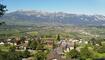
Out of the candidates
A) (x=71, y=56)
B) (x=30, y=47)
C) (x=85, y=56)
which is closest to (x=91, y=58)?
(x=85, y=56)

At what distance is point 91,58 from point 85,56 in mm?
1547

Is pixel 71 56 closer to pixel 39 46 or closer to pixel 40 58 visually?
pixel 40 58

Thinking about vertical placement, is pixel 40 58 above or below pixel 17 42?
above

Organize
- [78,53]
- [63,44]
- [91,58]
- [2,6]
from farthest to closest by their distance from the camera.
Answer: [63,44] → [78,53] → [91,58] → [2,6]

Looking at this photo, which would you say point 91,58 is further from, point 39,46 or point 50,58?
point 39,46

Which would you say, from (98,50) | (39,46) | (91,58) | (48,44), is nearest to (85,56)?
(91,58)

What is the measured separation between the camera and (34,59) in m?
58.2

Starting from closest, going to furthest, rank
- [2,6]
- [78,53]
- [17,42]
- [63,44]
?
[2,6] → [78,53] → [63,44] → [17,42]

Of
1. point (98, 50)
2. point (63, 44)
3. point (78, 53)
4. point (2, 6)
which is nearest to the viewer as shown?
point (2, 6)

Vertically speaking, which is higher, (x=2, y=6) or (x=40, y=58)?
(x=2, y=6)

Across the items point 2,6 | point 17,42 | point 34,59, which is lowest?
point 17,42

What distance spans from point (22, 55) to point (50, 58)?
11.0 metres

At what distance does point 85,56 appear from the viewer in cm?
6141

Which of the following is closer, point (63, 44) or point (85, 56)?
point (85, 56)
